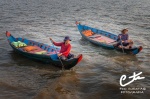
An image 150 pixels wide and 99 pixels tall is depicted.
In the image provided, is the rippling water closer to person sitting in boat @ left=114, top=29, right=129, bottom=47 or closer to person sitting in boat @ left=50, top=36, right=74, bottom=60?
person sitting in boat @ left=114, top=29, right=129, bottom=47

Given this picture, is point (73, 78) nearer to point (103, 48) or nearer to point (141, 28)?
point (103, 48)

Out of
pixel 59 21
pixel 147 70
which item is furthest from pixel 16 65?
pixel 59 21

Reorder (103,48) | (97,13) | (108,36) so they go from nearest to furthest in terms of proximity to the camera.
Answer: (103,48), (108,36), (97,13)

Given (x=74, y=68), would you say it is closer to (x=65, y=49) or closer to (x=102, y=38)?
(x=65, y=49)

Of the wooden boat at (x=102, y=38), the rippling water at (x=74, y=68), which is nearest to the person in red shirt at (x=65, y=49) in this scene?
the rippling water at (x=74, y=68)

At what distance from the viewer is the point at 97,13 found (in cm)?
3409

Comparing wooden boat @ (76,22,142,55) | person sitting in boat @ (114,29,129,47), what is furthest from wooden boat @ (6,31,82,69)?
person sitting in boat @ (114,29,129,47)

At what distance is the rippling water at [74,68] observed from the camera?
11.6 meters

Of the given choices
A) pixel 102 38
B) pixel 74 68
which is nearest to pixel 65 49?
pixel 74 68

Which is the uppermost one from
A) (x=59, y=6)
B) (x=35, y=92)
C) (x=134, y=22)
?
(x=59, y=6)

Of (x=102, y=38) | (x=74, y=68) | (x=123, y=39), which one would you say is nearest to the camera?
(x=74, y=68)

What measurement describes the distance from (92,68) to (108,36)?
673 cm

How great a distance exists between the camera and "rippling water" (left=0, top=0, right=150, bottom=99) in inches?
458

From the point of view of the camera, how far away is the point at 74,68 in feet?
47.9
